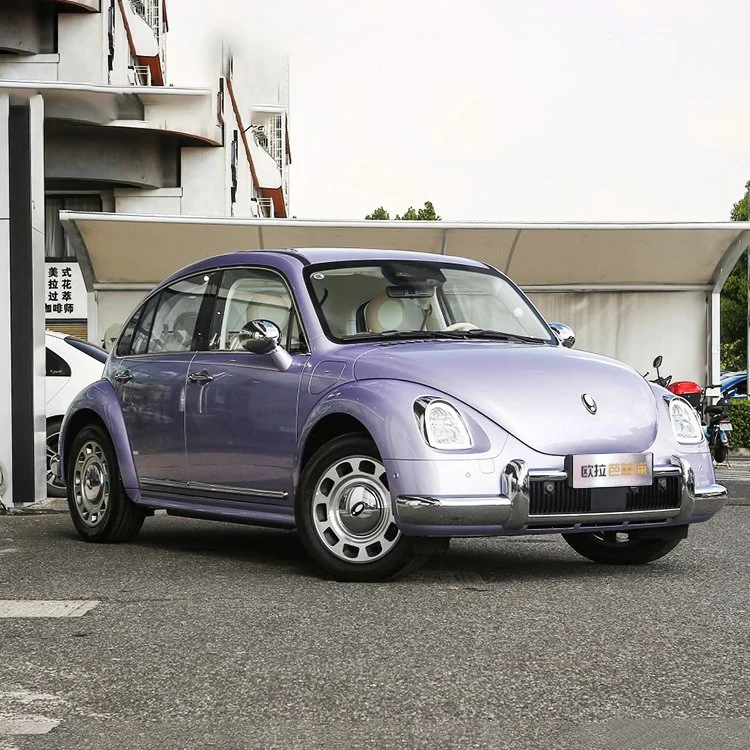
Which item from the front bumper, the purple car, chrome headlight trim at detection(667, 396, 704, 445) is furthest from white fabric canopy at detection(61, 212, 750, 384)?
the front bumper

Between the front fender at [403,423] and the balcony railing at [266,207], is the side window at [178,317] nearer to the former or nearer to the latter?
the front fender at [403,423]

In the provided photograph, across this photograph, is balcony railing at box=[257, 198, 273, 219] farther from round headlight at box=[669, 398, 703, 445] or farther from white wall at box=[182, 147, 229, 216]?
round headlight at box=[669, 398, 703, 445]

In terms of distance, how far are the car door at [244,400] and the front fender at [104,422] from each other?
0.74 meters

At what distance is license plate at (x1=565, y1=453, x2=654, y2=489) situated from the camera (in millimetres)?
6895

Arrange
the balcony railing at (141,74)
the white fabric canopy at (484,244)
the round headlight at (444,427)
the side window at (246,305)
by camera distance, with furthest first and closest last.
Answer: the balcony railing at (141,74) < the white fabric canopy at (484,244) < the side window at (246,305) < the round headlight at (444,427)

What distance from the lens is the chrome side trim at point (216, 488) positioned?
7637 mm

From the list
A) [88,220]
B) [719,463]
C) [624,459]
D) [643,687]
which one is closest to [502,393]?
[624,459]

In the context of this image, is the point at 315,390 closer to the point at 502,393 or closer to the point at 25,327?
the point at 502,393

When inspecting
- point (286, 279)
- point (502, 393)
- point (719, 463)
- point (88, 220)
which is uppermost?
point (88, 220)

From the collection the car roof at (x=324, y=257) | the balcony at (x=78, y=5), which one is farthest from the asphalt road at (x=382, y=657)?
the balcony at (x=78, y=5)

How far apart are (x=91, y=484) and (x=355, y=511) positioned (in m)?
2.84

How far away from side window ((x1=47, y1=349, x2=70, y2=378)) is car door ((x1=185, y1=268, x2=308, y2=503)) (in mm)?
5984

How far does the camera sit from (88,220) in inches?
833

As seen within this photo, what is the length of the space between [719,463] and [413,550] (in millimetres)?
13861
